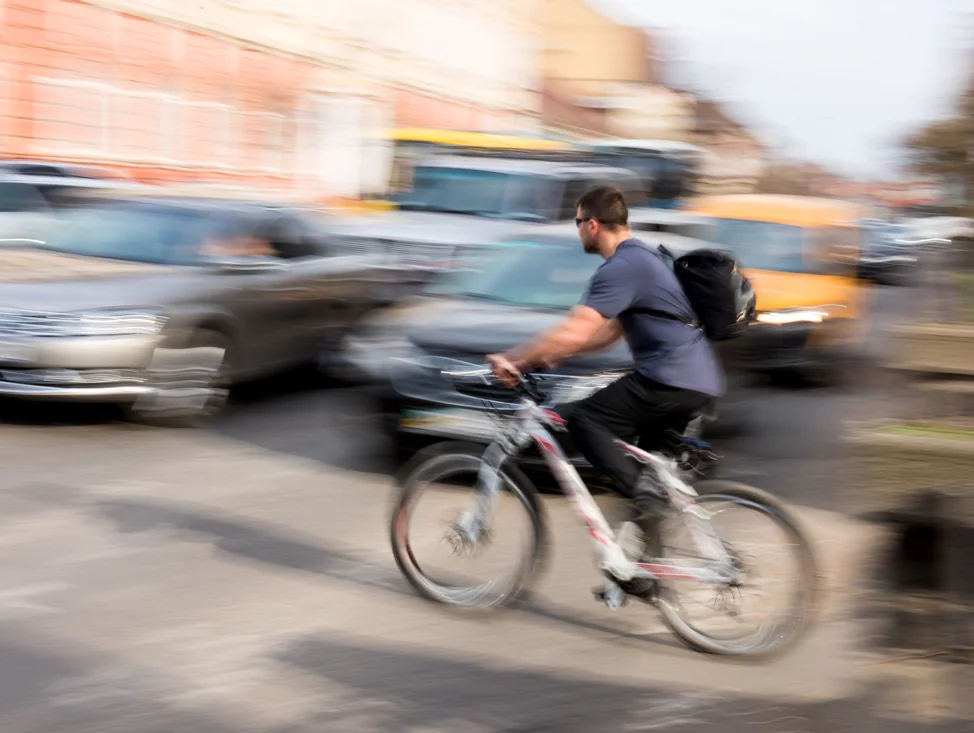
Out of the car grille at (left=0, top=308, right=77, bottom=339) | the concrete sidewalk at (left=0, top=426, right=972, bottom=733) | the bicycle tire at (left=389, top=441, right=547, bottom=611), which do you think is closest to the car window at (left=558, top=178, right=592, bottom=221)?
the car grille at (left=0, top=308, right=77, bottom=339)

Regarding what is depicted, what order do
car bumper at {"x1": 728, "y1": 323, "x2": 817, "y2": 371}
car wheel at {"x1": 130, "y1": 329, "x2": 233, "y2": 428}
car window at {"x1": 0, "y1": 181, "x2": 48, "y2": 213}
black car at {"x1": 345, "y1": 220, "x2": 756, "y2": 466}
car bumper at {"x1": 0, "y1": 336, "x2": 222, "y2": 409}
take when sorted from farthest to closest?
car window at {"x1": 0, "y1": 181, "x2": 48, "y2": 213}
car bumper at {"x1": 728, "y1": 323, "x2": 817, "y2": 371}
car wheel at {"x1": 130, "y1": 329, "x2": 233, "y2": 428}
car bumper at {"x1": 0, "y1": 336, "x2": 222, "y2": 409}
black car at {"x1": 345, "y1": 220, "x2": 756, "y2": 466}

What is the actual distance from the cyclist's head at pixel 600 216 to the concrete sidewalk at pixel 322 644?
1412 millimetres

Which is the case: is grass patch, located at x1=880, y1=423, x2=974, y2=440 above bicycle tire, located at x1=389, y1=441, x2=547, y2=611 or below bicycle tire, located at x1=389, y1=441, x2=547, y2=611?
above

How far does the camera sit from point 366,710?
15.3 feet

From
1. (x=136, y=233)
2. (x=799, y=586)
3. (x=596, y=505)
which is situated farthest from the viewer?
(x=136, y=233)

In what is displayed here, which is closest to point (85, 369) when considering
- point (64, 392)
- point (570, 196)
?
point (64, 392)

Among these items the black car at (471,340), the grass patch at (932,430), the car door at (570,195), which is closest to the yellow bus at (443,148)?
the car door at (570,195)

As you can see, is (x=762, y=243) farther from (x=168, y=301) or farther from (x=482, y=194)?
(x=168, y=301)

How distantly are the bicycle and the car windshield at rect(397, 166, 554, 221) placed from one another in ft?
34.6

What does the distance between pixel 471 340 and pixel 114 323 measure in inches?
94.5

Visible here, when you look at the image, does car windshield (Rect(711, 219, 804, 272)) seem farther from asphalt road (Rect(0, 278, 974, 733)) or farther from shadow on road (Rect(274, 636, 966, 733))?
shadow on road (Rect(274, 636, 966, 733))

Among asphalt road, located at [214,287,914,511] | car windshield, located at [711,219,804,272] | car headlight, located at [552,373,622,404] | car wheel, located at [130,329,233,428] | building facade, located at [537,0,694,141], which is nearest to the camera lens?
car headlight, located at [552,373,622,404]

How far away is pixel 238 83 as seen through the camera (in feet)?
102

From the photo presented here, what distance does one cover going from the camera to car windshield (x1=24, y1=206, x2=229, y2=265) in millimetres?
10617
